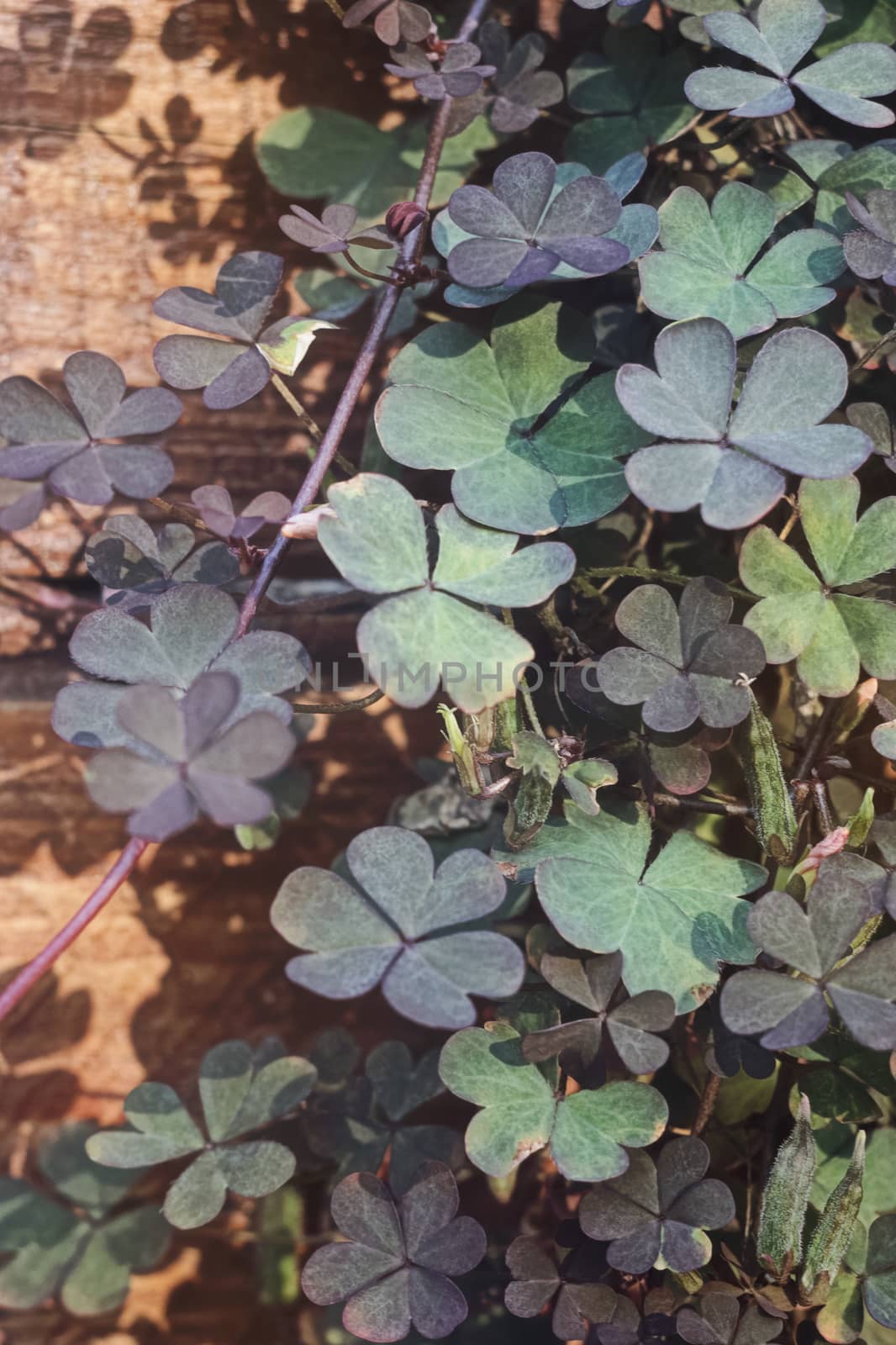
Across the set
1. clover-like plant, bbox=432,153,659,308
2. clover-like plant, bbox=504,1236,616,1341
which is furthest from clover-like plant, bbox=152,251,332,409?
clover-like plant, bbox=504,1236,616,1341

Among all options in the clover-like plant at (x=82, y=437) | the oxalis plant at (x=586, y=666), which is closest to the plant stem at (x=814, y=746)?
the oxalis plant at (x=586, y=666)

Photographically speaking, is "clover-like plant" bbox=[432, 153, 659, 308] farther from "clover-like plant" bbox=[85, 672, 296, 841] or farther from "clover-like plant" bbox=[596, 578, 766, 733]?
"clover-like plant" bbox=[85, 672, 296, 841]

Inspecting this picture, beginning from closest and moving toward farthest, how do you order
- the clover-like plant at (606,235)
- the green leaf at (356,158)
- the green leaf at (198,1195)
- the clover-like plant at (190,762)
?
1. the clover-like plant at (190,762)
2. the clover-like plant at (606,235)
3. the green leaf at (198,1195)
4. the green leaf at (356,158)

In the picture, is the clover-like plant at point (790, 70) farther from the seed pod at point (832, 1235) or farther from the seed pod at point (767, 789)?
the seed pod at point (832, 1235)

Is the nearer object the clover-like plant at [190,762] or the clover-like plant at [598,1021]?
the clover-like plant at [190,762]

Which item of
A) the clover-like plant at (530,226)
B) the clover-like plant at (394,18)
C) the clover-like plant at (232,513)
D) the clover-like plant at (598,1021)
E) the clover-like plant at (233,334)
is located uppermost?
the clover-like plant at (394,18)

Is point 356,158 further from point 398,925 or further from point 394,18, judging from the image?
point 398,925
